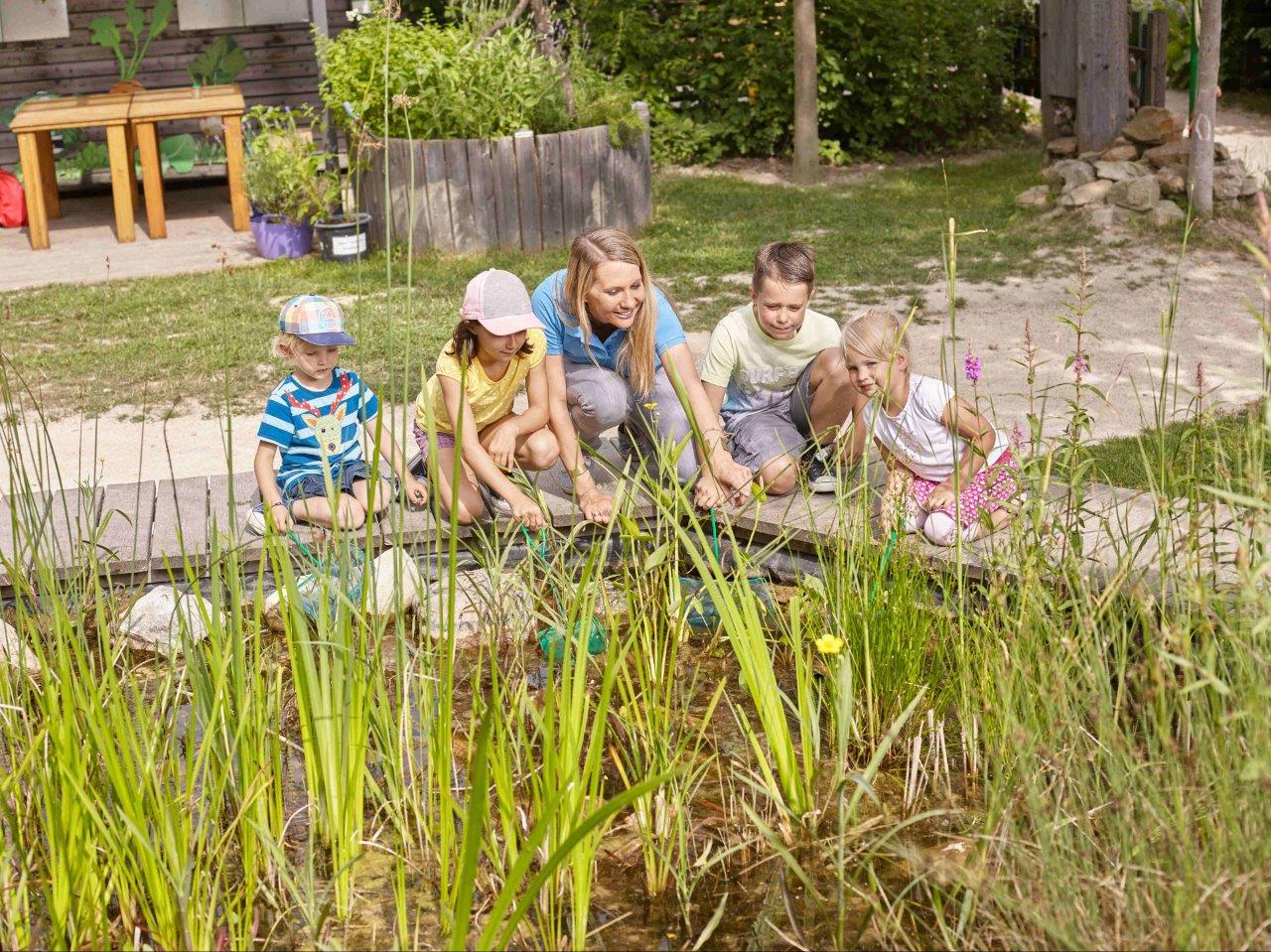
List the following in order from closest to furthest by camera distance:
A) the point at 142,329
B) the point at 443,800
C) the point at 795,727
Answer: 1. the point at 443,800
2. the point at 795,727
3. the point at 142,329

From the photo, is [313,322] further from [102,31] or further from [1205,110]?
[102,31]

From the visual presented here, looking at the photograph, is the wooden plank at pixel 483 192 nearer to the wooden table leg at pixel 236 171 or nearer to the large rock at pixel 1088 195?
the wooden table leg at pixel 236 171

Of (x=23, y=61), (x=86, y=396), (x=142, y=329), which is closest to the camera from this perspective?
(x=86, y=396)

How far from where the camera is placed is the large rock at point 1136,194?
27.6 feet

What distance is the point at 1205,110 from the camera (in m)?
8.00

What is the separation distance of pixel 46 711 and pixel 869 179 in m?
9.09

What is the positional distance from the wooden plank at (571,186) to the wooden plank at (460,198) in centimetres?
52

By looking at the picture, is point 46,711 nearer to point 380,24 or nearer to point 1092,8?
point 380,24

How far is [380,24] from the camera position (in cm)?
846

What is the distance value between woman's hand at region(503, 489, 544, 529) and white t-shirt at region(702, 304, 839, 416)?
0.88m

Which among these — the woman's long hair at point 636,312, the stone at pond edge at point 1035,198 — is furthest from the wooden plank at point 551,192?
the woman's long hair at point 636,312

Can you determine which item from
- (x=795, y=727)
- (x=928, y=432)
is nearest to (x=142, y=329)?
(x=928, y=432)

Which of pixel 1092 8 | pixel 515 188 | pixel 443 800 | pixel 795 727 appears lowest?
pixel 795 727

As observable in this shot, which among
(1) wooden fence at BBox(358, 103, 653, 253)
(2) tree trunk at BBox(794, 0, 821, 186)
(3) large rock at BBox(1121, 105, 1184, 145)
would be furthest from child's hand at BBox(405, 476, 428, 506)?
(2) tree trunk at BBox(794, 0, 821, 186)
